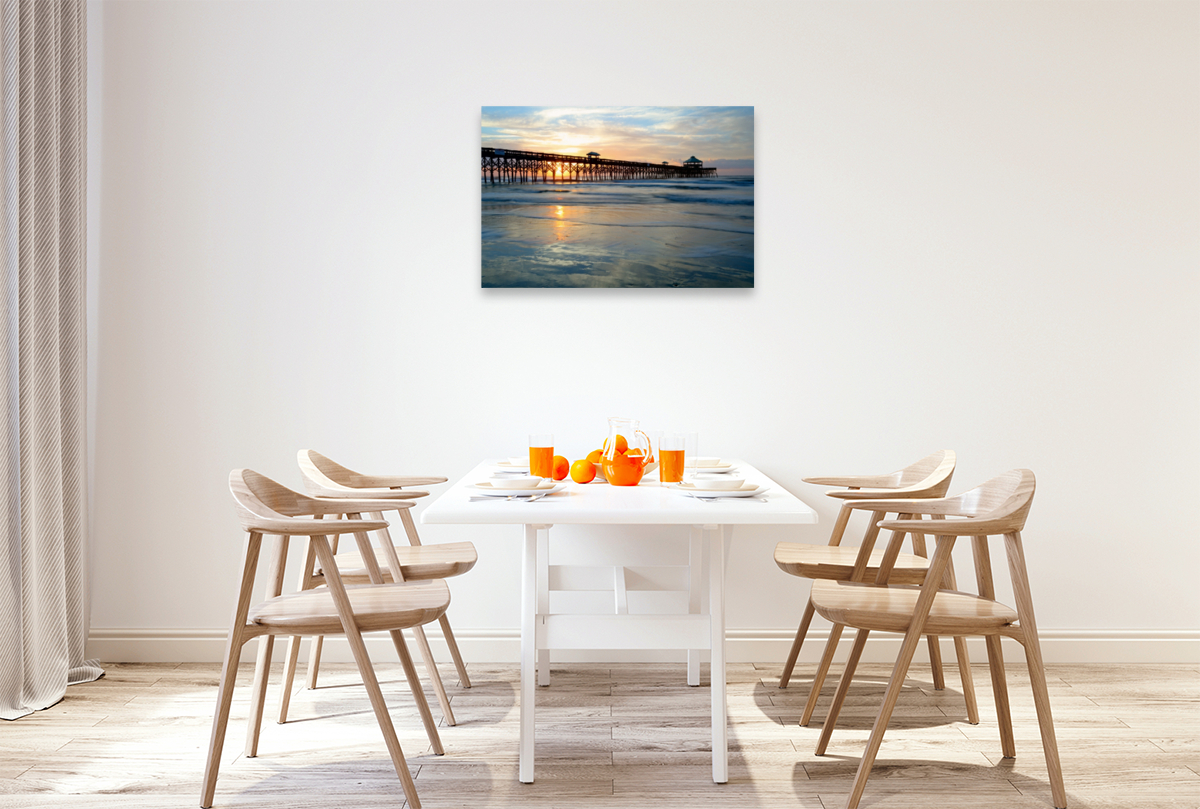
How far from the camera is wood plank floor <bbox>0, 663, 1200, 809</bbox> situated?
2.07 m

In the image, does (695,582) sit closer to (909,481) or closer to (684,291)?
(909,481)

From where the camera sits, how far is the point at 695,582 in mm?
2760

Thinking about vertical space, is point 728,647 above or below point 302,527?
below

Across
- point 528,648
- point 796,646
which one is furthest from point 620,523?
point 796,646

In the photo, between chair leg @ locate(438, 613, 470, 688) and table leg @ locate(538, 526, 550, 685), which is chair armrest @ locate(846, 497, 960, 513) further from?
chair leg @ locate(438, 613, 470, 688)

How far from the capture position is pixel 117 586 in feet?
10.3

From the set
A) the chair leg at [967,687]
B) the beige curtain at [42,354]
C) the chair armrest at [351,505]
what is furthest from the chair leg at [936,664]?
the beige curtain at [42,354]

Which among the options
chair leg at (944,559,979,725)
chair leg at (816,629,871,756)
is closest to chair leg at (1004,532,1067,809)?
chair leg at (816,629,871,756)

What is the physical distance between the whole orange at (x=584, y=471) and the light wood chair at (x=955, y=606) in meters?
0.70

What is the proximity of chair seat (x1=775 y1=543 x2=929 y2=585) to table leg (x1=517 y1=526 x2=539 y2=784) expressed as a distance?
87 centimetres

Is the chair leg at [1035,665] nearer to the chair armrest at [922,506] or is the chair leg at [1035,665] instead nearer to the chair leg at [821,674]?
the chair armrest at [922,506]

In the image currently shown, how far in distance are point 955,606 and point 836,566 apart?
0.45 m

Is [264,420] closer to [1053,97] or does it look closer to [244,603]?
[244,603]

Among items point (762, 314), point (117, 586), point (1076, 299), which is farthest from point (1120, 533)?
point (117, 586)
